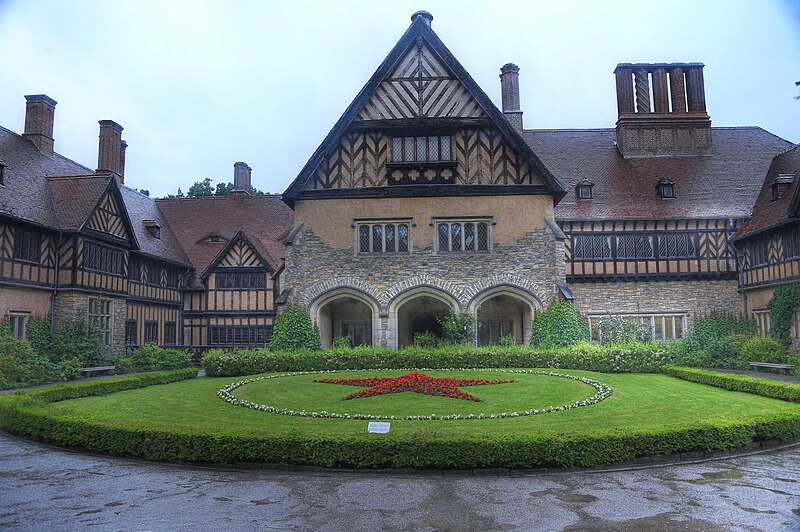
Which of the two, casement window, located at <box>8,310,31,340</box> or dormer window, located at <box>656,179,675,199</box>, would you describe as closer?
casement window, located at <box>8,310,31,340</box>

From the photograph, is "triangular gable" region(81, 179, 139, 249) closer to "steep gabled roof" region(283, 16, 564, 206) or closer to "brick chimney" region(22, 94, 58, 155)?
"brick chimney" region(22, 94, 58, 155)

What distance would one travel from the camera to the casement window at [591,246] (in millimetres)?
26766

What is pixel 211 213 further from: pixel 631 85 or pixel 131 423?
pixel 131 423

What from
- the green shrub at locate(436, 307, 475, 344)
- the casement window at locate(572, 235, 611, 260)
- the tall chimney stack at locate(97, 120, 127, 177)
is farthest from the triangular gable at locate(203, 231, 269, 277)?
the casement window at locate(572, 235, 611, 260)

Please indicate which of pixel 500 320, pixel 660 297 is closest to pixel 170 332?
pixel 500 320

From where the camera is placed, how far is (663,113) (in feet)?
98.4

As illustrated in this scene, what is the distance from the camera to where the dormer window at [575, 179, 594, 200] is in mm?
27375

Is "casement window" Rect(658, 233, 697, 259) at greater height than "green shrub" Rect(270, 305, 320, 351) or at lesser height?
greater

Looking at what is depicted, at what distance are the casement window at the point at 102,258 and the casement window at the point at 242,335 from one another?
6328 mm

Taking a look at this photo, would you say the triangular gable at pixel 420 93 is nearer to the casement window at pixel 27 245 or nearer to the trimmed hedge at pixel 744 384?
the trimmed hedge at pixel 744 384

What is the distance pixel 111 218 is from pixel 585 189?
797 inches

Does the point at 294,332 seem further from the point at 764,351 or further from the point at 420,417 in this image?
the point at 764,351

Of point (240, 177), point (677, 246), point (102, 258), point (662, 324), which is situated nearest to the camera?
point (102, 258)

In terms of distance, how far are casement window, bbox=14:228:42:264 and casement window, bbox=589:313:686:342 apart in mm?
21752
